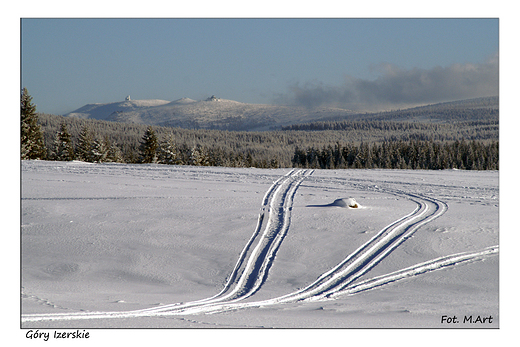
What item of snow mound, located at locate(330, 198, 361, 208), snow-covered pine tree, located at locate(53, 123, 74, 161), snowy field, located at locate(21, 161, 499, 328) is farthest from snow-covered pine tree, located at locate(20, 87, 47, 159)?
snow mound, located at locate(330, 198, 361, 208)

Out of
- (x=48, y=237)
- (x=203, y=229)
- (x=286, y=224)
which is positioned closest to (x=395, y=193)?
(x=286, y=224)

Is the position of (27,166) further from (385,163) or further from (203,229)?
(385,163)

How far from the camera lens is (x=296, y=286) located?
26.1 feet

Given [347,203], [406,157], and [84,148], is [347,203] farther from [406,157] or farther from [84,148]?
[406,157]

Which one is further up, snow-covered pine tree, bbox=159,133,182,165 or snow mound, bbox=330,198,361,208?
snow-covered pine tree, bbox=159,133,182,165

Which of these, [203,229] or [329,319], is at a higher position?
[203,229]

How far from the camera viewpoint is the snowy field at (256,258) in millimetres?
6418

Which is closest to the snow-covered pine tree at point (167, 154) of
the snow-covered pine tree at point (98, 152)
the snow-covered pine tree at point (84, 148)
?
the snow-covered pine tree at point (98, 152)

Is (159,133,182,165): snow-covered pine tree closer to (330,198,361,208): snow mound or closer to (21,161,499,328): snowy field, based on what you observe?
(21,161,499,328): snowy field

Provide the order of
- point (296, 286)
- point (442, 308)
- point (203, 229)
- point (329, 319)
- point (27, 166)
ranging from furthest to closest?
point (27, 166) → point (203, 229) → point (296, 286) → point (442, 308) → point (329, 319)

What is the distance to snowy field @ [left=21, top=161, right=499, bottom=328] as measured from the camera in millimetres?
6418

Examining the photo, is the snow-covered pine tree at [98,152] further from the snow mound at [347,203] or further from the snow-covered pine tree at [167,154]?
the snow mound at [347,203]

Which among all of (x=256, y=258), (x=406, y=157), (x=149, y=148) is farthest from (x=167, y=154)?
(x=406, y=157)

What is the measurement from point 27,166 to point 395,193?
19.6 m
